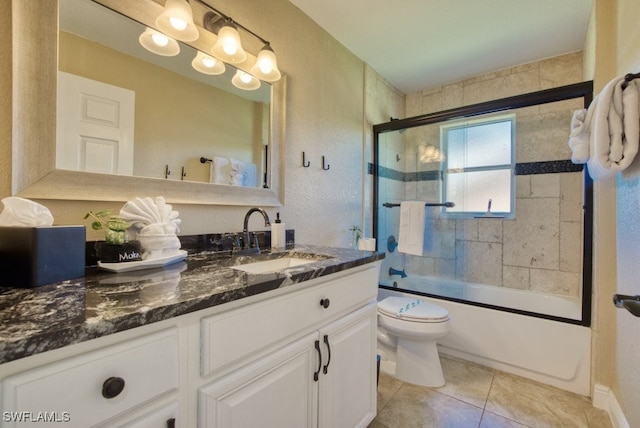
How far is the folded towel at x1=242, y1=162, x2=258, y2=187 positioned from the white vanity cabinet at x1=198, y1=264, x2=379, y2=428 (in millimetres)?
740

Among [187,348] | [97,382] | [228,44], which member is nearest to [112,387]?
[97,382]

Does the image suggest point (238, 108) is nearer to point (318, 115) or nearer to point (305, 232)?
point (318, 115)

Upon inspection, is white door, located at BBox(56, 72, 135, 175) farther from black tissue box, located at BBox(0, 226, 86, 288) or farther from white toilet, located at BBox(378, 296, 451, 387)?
white toilet, located at BBox(378, 296, 451, 387)

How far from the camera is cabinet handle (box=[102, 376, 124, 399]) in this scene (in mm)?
480

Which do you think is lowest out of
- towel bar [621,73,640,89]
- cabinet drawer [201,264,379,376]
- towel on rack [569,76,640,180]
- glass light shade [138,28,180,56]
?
cabinet drawer [201,264,379,376]

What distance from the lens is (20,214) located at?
27.2 inches

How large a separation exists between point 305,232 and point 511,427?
148cm

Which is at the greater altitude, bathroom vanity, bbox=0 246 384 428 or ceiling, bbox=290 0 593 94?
ceiling, bbox=290 0 593 94

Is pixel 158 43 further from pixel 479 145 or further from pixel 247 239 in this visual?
pixel 479 145

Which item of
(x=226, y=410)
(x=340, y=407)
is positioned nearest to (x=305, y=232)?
(x=340, y=407)

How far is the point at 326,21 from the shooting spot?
1876 mm

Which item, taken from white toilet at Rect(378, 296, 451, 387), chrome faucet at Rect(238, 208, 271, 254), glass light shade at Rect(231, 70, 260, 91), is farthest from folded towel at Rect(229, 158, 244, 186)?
white toilet at Rect(378, 296, 451, 387)

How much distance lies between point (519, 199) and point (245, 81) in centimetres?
238

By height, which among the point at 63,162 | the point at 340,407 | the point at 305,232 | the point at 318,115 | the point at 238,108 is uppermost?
the point at 318,115
